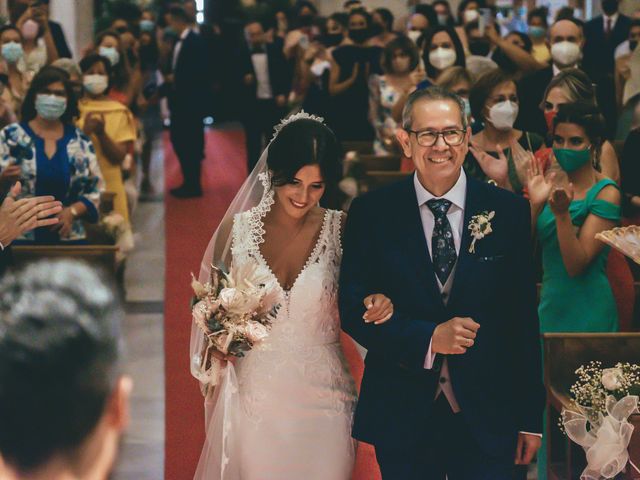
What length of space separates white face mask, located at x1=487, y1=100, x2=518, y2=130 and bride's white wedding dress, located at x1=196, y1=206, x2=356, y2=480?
208 centimetres

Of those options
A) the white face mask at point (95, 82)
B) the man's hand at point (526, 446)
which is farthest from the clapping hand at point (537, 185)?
the white face mask at point (95, 82)

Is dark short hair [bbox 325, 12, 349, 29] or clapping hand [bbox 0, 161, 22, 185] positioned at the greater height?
dark short hair [bbox 325, 12, 349, 29]

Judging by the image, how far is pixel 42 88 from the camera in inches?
300

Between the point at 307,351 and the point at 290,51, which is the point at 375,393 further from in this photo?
the point at 290,51

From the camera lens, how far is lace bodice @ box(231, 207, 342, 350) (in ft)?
15.4

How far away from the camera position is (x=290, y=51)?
1559 cm

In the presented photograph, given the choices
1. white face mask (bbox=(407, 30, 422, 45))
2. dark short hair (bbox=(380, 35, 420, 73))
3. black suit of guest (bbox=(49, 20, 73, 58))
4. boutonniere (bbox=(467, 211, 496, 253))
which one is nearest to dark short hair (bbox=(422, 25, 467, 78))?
dark short hair (bbox=(380, 35, 420, 73))

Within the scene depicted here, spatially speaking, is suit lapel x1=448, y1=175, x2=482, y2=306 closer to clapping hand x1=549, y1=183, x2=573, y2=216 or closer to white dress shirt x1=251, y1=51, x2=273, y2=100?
clapping hand x1=549, y1=183, x2=573, y2=216

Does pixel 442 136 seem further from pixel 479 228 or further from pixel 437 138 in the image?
pixel 479 228

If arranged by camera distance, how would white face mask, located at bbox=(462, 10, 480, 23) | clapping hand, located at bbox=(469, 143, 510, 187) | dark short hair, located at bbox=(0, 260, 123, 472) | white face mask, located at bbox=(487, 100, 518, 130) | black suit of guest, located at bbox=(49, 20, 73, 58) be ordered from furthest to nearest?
1. white face mask, located at bbox=(462, 10, 480, 23)
2. black suit of guest, located at bbox=(49, 20, 73, 58)
3. white face mask, located at bbox=(487, 100, 518, 130)
4. clapping hand, located at bbox=(469, 143, 510, 187)
5. dark short hair, located at bbox=(0, 260, 123, 472)

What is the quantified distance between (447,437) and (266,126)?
11.0 m

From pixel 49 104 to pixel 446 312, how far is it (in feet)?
13.9

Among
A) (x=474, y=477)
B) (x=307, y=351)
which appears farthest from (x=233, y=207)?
(x=474, y=477)

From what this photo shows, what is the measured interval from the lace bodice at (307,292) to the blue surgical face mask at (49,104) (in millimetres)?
3134
